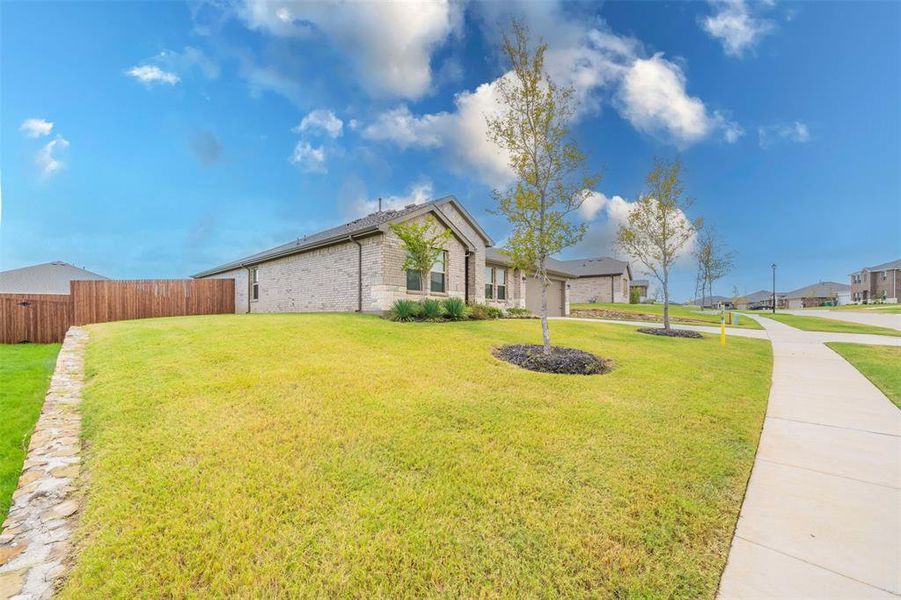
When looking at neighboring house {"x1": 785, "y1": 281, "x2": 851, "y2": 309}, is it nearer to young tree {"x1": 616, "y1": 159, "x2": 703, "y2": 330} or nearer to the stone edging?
young tree {"x1": 616, "y1": 159, "x2": 703, "y2": 330}

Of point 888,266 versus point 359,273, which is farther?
point 888,266

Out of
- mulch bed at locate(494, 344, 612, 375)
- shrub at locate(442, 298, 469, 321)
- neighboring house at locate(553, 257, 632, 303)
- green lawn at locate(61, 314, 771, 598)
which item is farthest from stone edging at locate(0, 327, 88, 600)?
neighboring house at locate(553, 257, 632, 303)

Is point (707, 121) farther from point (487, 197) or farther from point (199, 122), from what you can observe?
point (199, 122)

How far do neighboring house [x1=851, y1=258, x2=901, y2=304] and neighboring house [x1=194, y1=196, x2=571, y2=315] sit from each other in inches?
2576

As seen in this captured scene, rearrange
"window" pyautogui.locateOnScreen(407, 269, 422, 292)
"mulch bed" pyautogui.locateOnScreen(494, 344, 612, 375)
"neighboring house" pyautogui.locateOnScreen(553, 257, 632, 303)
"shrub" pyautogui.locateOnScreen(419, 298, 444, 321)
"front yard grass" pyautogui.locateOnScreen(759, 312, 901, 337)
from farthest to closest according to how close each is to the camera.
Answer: "neighboring house" pyautogui.locateOnScreen(553, 257, 632, 303) < "front yard grass" pyautogui.locateOnScreen(759, 312, 901, 337) < "window" pyautogui.locateOnScreen(407, 269, 422, 292) < "shrub" pyautogui.locateOnScreen(419, 298, 444, 321) < "mulch bed" pyautogui.locateOnScreen(494, 344, 612, 375)

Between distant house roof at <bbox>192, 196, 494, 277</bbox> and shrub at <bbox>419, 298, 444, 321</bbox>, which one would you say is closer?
shrub at <bbox>419, 298, 444, 321</bbox>

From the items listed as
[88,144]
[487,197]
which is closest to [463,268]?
[487,197]

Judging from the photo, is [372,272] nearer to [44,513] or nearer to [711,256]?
[44,513]

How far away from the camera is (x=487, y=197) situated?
31.0 feet

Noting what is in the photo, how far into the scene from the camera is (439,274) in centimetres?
1598

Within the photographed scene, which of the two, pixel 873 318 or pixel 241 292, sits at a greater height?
pixel 241 292

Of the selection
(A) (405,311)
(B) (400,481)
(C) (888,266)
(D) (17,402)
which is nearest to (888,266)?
(C) (888,266)

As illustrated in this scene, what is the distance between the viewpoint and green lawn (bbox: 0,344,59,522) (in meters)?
3.82

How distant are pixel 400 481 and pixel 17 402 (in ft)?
25.3
